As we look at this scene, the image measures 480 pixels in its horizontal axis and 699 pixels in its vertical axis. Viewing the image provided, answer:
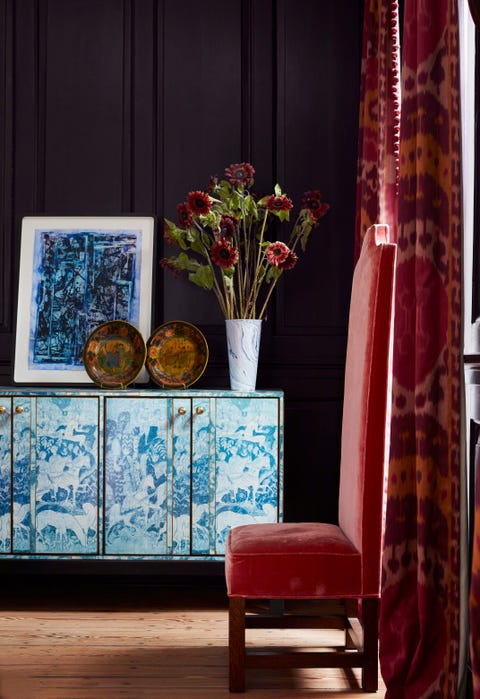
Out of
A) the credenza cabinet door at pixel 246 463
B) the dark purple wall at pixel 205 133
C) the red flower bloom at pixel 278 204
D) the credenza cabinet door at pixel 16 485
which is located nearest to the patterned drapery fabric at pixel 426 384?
A: the credenza cabinet door at pixel 246 463

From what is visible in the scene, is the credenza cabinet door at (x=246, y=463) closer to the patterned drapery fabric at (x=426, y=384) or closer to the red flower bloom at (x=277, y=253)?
the red flower bloom at (x=277, y=253)

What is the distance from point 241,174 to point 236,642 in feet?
5.88

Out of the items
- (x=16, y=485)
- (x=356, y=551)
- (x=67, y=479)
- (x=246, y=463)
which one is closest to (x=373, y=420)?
(x=356, y=551)

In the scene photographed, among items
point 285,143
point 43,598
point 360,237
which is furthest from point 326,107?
point 43,598

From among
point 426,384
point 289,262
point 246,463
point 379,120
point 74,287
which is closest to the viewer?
point 426,384

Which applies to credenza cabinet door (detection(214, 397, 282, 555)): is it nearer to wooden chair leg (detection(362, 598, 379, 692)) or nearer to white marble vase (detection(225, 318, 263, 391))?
white marble vase (detection(225, 318, 263, 391))

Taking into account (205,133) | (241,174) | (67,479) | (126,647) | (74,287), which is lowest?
(126,647)


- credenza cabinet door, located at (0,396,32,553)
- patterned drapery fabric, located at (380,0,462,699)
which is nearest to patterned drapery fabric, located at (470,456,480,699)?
patterned drapery fabric, located at (380,0,462,699)

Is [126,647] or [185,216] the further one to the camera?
→ [185,216]

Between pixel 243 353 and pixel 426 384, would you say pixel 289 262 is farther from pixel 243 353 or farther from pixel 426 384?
pixel 426 384

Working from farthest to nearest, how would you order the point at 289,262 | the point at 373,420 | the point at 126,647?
the point at 289,262 → the point at 126,647 → the point at 373,420

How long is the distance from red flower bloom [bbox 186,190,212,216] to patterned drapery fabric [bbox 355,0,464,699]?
3.44 feet

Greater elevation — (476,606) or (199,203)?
(199,203)

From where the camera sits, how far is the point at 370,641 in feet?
7.01
